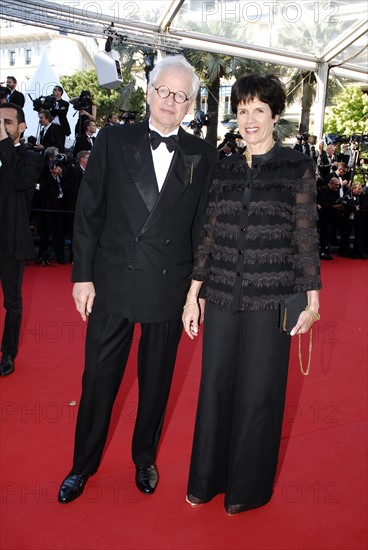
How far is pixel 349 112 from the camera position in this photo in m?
26.1

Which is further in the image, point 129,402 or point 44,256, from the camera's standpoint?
point 44,256

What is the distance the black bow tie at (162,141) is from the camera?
2.19 m

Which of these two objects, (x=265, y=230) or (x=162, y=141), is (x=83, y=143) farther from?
(x=265, y=230)

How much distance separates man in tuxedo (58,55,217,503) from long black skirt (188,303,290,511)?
0.23 metres

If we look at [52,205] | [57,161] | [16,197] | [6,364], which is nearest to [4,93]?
[57,161]

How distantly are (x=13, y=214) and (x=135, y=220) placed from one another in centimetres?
169

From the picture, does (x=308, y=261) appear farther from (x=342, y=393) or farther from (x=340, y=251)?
(x=340, y=251)

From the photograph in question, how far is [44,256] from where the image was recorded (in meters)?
7.72

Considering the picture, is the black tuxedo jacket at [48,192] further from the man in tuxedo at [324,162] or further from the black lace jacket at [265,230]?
the black lace jacket at [265,230]

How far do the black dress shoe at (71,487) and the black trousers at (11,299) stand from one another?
1.50m

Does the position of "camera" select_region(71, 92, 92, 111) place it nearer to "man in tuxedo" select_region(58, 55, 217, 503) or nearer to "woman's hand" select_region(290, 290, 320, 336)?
"man in tuxedo" select_region(58, 55, 217, 503)

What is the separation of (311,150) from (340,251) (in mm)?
2066

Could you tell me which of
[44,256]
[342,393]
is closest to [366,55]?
[44,256]

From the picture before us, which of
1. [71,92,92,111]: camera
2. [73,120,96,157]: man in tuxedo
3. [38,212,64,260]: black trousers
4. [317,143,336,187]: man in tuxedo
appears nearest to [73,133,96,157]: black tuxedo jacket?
[73,120,96,157]: man in tuxedo
